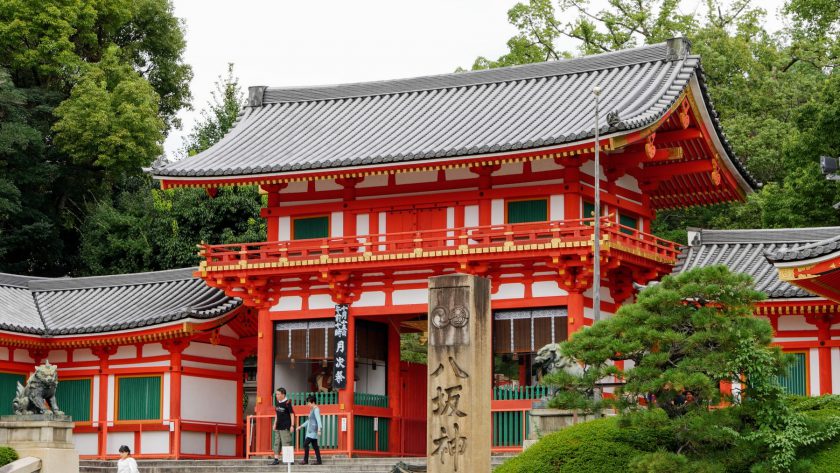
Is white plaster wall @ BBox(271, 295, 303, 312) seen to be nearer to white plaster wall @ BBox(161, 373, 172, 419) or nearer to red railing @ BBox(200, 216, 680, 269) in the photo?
red railing @ BBox(200, 216, 680, 269)

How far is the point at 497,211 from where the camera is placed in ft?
115

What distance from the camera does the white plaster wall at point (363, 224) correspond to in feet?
120

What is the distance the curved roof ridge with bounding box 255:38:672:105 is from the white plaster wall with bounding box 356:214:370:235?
5470mm

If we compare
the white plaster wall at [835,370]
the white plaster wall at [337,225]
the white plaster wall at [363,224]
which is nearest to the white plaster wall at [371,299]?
the white plaster wall at [363,224]

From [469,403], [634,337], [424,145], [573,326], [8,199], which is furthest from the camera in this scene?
[8,199]

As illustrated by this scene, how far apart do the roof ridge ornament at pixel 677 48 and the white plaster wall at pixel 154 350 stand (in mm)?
15039

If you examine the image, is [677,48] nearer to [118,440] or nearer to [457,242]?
[457,242]

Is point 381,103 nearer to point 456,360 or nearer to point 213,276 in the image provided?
point 213,276

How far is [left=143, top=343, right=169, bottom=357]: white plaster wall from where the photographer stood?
124 feet

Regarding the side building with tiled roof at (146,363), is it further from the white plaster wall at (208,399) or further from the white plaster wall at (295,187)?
the white plaster wall at (295,187)

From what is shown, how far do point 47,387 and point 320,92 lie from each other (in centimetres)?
1424

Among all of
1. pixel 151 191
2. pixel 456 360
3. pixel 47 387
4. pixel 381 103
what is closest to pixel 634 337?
pixel 456 360

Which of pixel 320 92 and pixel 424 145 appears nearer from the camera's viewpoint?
pixel 424 145

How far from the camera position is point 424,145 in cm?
3556
